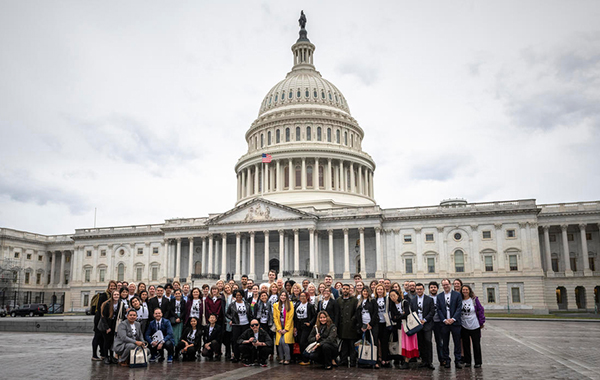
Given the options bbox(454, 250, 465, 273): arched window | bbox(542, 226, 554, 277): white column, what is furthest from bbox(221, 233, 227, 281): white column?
bbox(542, 226, 554, 277): white column

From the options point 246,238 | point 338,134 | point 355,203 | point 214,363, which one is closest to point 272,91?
point 338,134

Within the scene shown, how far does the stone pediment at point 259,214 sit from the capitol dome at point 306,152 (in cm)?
959

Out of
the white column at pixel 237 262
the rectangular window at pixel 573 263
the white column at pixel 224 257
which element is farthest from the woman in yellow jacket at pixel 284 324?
the rectangular window at pixel 573 263

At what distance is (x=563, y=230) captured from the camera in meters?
63.1

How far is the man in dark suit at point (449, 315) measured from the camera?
15.6 m

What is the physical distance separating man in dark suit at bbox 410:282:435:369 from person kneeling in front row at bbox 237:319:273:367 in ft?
15.7

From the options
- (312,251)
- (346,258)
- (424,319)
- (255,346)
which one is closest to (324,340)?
(255,346)

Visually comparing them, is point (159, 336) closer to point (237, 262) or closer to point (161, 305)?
point (161, 305)

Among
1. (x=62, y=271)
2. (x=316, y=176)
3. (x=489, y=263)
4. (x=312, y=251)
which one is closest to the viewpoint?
(x=489, y=263)

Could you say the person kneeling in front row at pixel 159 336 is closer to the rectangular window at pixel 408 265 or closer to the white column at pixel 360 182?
the rectangular window at pixel 408 265

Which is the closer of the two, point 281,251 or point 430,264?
point 430,264

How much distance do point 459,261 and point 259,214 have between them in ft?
85.2

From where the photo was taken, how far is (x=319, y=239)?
225ft

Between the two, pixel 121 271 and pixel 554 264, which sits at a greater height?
pixel 121 271
